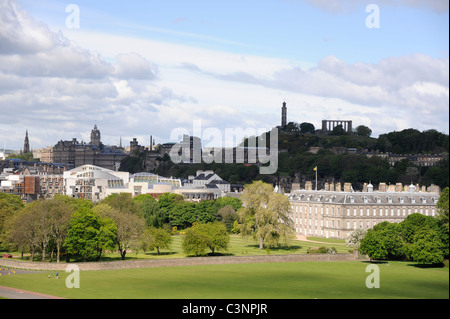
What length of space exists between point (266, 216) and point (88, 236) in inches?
1069

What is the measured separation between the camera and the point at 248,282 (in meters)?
81.1

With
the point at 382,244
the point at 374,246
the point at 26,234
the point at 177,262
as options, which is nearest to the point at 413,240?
the point at 382,244

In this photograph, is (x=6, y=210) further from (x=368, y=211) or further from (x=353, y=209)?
(x=368, y=211)

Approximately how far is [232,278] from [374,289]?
1393 cm

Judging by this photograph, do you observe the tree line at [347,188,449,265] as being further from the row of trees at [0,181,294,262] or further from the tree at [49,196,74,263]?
the tree at [49,196,74,263]

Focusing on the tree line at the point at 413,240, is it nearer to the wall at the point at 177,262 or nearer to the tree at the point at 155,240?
the wall at the point at 177,262

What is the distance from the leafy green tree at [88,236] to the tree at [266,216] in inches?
904

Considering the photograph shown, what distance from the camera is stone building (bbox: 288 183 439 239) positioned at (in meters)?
137

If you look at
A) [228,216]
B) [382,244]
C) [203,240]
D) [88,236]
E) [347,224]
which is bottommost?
[382,244]

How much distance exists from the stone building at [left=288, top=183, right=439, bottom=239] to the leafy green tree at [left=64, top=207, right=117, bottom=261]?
1932 inches

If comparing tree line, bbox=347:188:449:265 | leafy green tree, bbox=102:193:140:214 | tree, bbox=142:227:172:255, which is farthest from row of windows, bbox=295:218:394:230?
tree, bbox=142:227:172:255

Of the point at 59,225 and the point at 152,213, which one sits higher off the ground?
the point at 152,213

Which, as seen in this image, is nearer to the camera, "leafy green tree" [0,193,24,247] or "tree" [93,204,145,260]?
"tree" [93,204,145,260]
